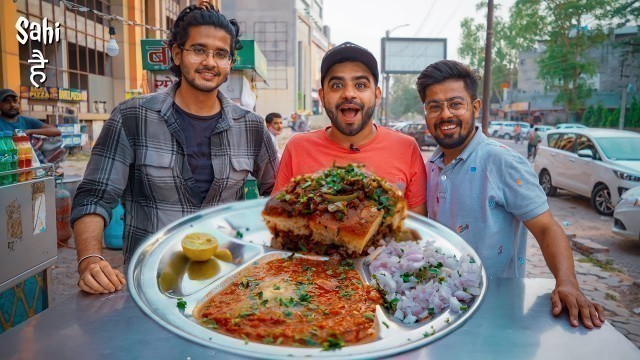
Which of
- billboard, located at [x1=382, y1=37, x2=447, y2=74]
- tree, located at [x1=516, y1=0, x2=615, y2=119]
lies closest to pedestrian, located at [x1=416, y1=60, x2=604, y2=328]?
billboard, located at [x1=382, y1=37, x2=447, y2=74]

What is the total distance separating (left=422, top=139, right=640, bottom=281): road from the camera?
8742mm

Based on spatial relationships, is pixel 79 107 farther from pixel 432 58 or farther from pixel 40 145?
pixel 432 58

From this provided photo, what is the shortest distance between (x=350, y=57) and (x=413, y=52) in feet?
99.5

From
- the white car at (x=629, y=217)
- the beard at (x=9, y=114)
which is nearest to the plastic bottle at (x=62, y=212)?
the beard at (x=9, y=114)

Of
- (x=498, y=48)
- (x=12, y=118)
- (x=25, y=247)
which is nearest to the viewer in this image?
(x=25, y=247)

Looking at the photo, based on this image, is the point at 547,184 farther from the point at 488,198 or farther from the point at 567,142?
the point at 488,198

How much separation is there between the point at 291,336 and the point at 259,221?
1069mm

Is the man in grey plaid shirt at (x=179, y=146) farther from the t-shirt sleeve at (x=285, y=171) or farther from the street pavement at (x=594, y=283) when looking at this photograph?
the street pavement at (x=594, y=283)

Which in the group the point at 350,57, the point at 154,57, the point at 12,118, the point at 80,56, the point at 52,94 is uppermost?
the point at 80,56

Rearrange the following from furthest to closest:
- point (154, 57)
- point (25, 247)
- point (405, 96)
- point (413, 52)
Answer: point (405, 96) < point (413, 52) < point (154, 57) < point (25, 247)

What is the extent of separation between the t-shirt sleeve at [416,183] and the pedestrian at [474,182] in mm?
61

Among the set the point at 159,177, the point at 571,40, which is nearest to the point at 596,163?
the point at 159,177

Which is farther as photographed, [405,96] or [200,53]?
[405,96]

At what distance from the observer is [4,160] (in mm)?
4109
